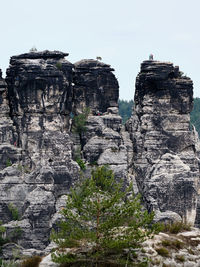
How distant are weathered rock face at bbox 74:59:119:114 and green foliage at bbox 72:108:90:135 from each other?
0.84 metres

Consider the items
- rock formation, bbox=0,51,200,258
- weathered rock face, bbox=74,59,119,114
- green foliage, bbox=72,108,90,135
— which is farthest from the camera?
weathered rock face, bbox=74,59,119,114

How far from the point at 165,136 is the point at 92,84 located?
807 cm

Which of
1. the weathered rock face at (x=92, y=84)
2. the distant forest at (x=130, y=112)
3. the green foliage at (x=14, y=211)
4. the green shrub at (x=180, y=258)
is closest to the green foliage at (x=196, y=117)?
the distant forest at (x=130, y=112)

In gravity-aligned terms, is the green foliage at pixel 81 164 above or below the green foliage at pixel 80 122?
below

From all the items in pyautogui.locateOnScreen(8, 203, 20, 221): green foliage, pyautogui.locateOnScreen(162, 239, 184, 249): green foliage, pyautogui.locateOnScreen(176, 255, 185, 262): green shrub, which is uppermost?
pyautogui.locateOnScreen(162, 239, 184, 249): green foliage

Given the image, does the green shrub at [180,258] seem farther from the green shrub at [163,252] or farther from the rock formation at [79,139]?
the rock formation at [79,139]

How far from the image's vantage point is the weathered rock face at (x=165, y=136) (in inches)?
2603

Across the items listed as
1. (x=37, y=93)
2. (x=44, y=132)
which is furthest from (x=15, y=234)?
(x=37, y=93)

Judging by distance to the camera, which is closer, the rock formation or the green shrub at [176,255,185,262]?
the green shrub at [176,255,185,262]

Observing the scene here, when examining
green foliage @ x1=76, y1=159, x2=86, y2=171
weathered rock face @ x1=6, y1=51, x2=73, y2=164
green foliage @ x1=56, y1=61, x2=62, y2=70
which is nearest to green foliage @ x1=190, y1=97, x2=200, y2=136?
green foliage @ x1=76, y1=159, x2=86, y2=171

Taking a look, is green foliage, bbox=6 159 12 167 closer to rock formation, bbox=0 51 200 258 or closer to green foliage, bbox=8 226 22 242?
rock formation, bbox=0 51 200 258

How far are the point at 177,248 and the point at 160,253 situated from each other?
139 cm

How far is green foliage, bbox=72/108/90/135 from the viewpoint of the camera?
220 ft

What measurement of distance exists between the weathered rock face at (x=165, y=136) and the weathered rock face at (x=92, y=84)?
3.00 metres
